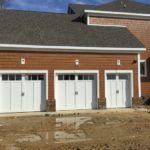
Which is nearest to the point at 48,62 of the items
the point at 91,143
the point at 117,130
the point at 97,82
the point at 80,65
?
the point at 80,65

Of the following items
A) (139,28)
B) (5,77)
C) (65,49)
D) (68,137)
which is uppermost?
(139,28)

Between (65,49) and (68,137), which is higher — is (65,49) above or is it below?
above

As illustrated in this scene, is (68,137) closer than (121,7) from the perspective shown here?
Yes

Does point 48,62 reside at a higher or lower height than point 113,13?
lower

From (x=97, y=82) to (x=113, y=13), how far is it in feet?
18.8

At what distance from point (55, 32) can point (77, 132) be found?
1039cm

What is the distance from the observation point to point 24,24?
891 inches

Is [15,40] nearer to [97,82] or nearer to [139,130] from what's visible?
[97,82]

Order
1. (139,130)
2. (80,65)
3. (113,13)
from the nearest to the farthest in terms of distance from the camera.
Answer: (139,130)
(80,65)
(113,13)

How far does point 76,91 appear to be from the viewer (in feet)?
70.3

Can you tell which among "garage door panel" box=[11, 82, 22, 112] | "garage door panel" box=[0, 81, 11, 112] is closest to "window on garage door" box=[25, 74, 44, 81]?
"garage door panel" box=[11, 82, 22, 112]

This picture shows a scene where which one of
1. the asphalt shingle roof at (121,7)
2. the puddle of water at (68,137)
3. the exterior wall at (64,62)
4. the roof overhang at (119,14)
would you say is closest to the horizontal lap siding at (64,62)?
the exterior wall at (64,62)

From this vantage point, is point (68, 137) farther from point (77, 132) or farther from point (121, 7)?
point (121, 7)

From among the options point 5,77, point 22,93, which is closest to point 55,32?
point 5,77
